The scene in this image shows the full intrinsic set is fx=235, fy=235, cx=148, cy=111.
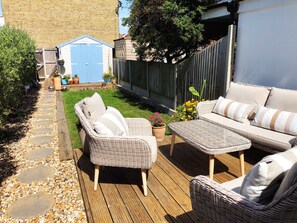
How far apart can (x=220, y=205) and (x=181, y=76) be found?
522 cm

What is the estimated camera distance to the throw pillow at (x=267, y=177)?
1.50 metres

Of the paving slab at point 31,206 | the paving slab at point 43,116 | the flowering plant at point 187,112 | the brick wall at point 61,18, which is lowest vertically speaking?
the paving slab at point 31,206

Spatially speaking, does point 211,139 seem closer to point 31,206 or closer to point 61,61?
point 31,206

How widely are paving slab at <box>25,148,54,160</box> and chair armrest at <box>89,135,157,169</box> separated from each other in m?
1.69

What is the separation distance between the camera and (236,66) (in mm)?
5184

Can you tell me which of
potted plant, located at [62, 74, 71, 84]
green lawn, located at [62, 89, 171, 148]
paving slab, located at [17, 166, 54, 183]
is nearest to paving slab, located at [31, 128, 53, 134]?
green lawn, located at [62, 89, 171, 148]

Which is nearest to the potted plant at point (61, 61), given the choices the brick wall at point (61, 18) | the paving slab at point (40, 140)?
the brick wall at point (61, 18)

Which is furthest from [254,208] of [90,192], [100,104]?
[100,104]

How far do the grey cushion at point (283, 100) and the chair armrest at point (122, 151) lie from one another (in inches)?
87.4

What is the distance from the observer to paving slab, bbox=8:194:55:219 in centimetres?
259

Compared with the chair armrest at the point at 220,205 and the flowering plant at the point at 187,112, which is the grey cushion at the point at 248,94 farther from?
the chair armrest at the point at 220,205

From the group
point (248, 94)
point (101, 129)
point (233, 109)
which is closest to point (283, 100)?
point (248, 94)

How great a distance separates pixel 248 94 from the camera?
13.9ft

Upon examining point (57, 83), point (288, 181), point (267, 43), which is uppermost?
point (267, 43)
